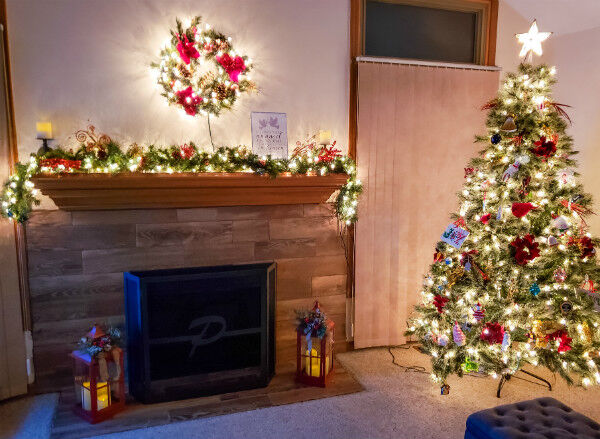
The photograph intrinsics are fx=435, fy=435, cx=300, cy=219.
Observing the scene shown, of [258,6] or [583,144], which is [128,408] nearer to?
[258,6]

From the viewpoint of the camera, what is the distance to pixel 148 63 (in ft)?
9.62

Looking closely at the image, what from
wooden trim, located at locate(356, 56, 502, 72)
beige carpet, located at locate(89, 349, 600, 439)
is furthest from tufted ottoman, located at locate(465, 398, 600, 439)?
wooden trim, located at locate(356, 56, 502, 72)

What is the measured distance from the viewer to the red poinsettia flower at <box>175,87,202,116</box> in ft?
9.58

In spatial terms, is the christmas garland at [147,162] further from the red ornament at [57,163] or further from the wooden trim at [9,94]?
the wooden trim at [9,94]

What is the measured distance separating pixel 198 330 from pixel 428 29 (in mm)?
2998

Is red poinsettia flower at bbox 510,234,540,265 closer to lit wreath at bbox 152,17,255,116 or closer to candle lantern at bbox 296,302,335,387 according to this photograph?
candle lantern at bbox 296,302,335,387

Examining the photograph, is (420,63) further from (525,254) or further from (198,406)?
(198,406)

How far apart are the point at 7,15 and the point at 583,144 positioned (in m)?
4.43

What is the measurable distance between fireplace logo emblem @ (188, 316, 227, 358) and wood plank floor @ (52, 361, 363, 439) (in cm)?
36

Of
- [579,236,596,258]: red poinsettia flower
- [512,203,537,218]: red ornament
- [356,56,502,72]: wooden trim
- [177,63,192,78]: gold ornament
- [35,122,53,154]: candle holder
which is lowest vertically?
[579,236,596,258]: red poinsettia flower

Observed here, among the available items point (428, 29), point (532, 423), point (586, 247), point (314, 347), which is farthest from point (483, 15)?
point (532, 423)

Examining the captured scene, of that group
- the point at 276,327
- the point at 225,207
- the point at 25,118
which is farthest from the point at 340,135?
the point at 25,118

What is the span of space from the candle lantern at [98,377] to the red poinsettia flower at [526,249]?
261cm

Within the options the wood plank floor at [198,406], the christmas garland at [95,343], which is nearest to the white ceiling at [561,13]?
the wood plank floor at [198,406]
